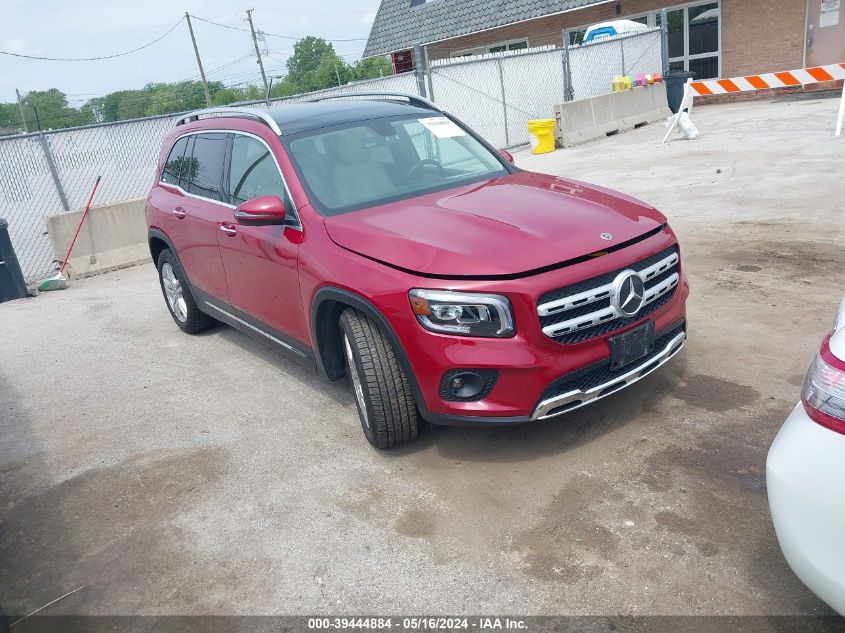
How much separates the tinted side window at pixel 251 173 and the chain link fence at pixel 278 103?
6.79m

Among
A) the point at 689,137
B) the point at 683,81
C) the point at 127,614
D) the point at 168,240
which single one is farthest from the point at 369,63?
the point at 127,614

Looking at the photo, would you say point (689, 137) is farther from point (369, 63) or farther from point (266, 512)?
point (369, 63)

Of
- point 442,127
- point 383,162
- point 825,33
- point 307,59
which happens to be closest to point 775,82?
point 825,33

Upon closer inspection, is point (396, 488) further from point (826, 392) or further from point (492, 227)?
point (826, 392)

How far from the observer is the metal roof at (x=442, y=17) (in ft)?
76.4

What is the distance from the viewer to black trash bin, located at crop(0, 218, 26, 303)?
916cm

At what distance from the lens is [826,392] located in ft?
6.75

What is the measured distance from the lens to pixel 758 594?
268 centimetres

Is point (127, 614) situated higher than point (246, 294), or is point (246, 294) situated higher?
point (246, 294)

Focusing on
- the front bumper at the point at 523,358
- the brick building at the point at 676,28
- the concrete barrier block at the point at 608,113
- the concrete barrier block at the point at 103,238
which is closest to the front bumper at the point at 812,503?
the front bumper at the point at 523,358

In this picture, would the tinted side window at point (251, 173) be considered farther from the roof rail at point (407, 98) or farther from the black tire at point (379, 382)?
the black tire at point (379, 382)

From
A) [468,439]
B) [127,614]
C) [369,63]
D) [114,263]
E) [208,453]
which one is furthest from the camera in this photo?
[369,63]

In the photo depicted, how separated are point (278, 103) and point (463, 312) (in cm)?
1202

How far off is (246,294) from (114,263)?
20.9ft
